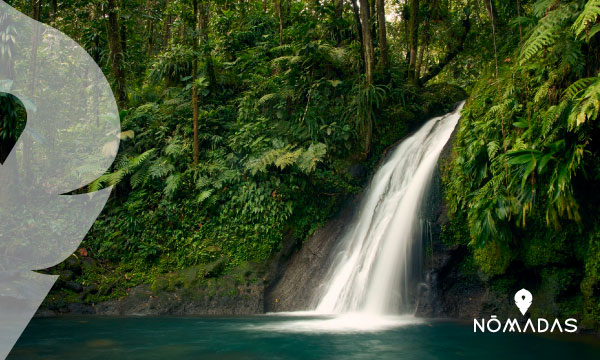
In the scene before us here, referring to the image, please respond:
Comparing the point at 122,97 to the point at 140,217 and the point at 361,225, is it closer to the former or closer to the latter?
the point at 140,217

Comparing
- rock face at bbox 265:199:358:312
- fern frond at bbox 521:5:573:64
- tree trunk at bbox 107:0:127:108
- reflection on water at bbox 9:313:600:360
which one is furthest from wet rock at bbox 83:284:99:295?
fern frond at bbox 521:5:573:64

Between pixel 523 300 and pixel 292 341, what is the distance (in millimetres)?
3437

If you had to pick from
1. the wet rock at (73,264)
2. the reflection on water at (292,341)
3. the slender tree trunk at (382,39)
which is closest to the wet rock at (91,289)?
the wet rock at (73,264)

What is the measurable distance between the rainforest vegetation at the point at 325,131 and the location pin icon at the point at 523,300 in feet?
0.60

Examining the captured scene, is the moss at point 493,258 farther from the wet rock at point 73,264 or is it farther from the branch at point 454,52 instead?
the wet rock at point 73,264

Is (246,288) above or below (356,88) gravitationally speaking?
below

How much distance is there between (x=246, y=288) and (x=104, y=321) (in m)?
2.64

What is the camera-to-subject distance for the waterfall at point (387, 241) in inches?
288

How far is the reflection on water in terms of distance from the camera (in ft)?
16.6

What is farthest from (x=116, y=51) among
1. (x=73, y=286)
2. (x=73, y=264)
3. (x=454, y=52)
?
(x=454, y=52)

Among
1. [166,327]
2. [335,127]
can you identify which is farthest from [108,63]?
[166,327]

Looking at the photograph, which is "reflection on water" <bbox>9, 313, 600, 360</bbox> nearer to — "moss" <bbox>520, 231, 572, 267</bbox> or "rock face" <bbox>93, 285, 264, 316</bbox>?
"moss" <bbox>520, 231, 572, 267</bbox>

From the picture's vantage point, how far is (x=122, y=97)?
12406 mm

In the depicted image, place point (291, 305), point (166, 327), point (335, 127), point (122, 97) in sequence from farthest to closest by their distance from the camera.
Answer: point (122, 97) → point (335, 127) → point (291, 305) → point (166, 327)
